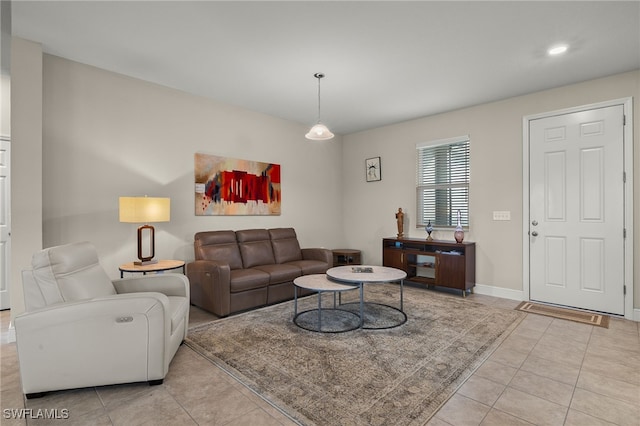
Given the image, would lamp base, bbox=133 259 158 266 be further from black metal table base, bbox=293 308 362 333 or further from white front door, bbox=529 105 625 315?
white front door, bbox=529 105 625 315

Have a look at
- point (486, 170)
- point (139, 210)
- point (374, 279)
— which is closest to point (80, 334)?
point (139, 210)

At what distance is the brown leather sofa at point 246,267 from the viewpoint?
139 inches

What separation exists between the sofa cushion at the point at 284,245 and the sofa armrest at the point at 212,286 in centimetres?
115

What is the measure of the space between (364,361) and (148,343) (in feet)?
5.09

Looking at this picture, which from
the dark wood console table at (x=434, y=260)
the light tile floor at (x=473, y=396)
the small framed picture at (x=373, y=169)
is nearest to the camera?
the light tile floor at (x=473, y=396)

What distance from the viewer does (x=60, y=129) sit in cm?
325

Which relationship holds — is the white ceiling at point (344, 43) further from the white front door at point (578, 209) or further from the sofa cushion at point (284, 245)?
the sofa cushion at point (284, 245)

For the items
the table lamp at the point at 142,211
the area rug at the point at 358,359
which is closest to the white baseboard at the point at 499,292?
the area rug at the point at 358,359

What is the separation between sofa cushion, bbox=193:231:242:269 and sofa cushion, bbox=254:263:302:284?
1.08 ft

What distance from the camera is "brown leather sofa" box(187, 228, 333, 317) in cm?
353

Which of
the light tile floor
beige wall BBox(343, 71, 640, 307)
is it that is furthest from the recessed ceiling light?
the light tile floor

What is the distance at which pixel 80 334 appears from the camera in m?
1.98

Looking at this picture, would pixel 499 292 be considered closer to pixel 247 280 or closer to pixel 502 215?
pixel 502 215

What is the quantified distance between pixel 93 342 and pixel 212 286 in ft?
5.09
